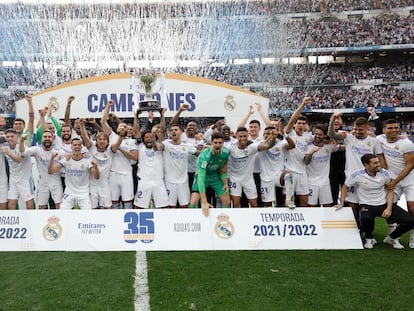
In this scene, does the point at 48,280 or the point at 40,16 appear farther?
the point at 40,16

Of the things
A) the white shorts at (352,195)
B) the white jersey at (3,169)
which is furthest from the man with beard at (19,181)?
the white shorts at (352,195)

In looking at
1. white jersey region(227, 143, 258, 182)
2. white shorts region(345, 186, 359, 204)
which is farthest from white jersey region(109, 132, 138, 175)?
white shorts region(345, 186, 359, 204)

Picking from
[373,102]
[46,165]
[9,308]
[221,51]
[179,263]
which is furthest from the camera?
[221,51]

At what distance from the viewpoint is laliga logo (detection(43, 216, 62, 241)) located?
5.56m

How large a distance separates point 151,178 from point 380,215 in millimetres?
3321

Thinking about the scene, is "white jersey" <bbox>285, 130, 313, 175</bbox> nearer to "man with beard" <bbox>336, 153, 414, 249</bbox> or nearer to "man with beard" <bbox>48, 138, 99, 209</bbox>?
"man with beard" <bbox>336, 153, 414, 249</bbox>

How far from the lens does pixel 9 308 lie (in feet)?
12.4

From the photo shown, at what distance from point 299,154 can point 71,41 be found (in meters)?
30.2

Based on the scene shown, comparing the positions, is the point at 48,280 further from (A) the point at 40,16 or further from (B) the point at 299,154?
(A) the point at 40,16

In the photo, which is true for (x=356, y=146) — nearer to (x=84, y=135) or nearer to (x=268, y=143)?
(x=268, y=143)

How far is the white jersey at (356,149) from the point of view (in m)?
6.15

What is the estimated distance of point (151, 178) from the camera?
21.5 feet

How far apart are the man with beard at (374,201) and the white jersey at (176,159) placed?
234cm

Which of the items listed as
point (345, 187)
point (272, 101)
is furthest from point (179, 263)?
point (272, 101)
